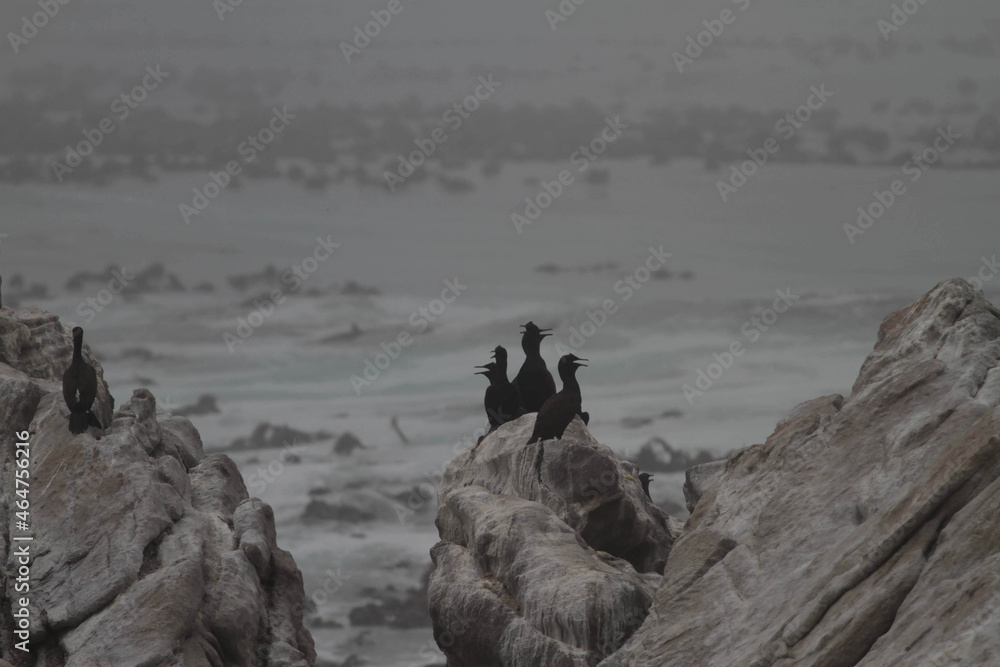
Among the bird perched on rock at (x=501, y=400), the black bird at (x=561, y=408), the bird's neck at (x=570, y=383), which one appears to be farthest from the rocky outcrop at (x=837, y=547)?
the bird perched on rock at (x=501, y=400)

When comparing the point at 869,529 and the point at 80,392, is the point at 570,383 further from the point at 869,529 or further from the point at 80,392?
the point at 80,392

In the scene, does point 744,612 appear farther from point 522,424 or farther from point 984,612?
point 522,424

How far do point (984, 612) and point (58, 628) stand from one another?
1360cm

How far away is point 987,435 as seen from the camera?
11.2 m

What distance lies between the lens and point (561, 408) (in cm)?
1880

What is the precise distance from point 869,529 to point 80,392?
14.0 m

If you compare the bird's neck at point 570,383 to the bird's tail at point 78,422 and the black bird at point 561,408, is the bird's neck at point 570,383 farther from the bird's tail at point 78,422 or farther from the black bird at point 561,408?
the bird's tail at point 78,422

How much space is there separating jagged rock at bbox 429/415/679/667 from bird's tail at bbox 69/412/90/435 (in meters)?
6.77

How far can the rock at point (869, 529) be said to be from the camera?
34.8ft

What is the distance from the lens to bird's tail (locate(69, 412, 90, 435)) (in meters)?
20.0

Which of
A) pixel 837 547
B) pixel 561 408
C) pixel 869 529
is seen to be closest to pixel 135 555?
pixel 561 408

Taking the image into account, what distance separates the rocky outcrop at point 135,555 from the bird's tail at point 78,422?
17cm

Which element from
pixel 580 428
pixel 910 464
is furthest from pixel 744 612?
pixel 580 428

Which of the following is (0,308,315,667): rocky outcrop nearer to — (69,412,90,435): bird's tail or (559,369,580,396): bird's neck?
(69,412,90,435): bird's tail
